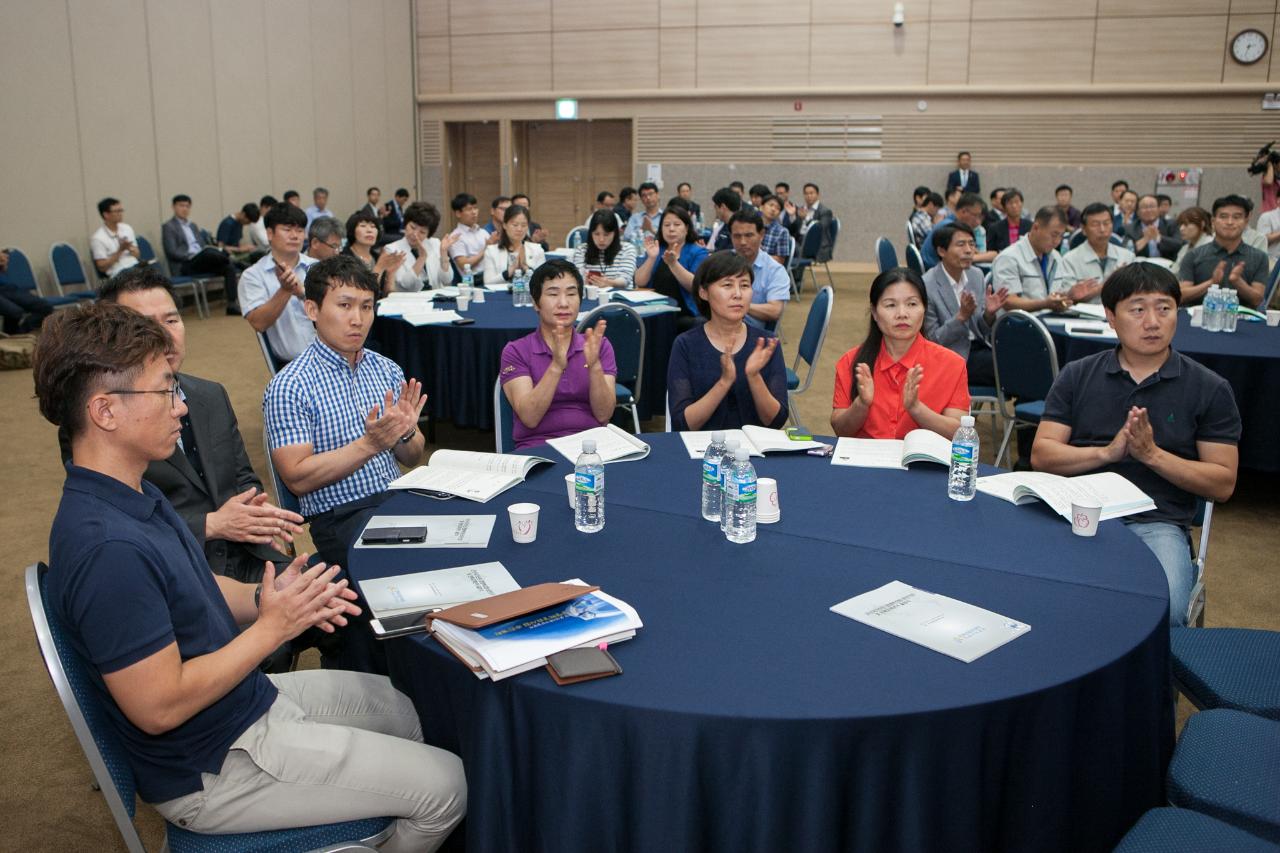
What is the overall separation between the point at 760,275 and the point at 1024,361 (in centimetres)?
192

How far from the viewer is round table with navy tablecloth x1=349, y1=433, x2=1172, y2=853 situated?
4.86 feet

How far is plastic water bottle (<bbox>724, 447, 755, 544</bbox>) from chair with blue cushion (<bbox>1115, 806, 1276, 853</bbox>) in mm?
926

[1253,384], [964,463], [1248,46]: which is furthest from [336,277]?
[1248,46]

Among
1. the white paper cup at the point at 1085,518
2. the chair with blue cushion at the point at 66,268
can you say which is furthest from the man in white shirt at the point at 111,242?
the white paper cup at the point at 1085,518

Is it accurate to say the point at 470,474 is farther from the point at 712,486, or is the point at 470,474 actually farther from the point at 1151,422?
the point at 1151,422

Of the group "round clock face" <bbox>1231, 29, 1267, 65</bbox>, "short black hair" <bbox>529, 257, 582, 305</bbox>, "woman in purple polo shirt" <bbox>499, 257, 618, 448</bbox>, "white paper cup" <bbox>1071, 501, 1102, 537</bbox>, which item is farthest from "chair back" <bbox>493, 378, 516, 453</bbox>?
"round clock face" <bbox>1231, 29, 1267, 65</bbox>

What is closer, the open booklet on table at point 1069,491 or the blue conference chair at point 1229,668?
the blue conference chair at point 1229,668

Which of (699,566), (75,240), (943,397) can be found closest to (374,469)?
(699,566)

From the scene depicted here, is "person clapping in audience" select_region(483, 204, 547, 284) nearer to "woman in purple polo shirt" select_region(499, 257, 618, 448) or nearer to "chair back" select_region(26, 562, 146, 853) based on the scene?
"woman in purple polo shirt" select_region(499, 257, 618, 448)

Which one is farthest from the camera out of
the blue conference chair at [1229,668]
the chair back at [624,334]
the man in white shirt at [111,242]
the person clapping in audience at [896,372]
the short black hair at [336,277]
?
the man in white shirt at [111,242]

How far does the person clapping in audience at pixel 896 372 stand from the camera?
3.29 metres

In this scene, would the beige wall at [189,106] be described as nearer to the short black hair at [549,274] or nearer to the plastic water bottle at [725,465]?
the short black hair at [549,274]

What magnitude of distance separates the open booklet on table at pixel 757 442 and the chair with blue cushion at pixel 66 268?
8298 millimetres

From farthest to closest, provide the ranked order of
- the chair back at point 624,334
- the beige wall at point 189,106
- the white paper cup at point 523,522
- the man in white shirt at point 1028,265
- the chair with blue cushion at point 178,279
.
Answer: the chair with blue cushion at point 178,279, the beige wall at point 189,106, the man in white shirt at point 1028,265, the chair back at point 624,334, the white paper cup at point 523,522
